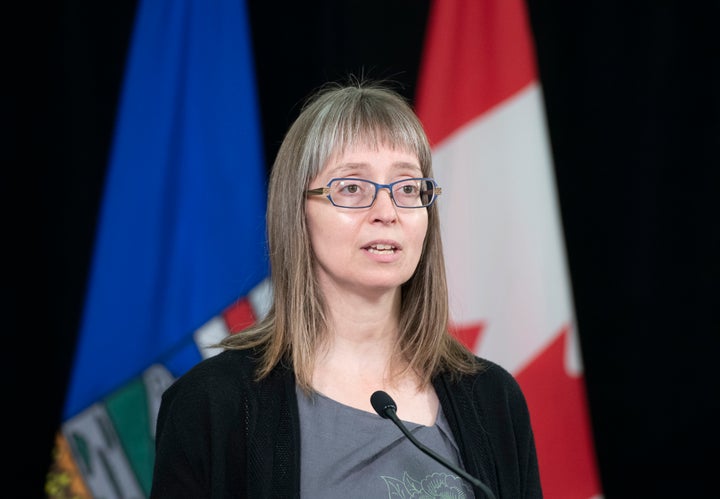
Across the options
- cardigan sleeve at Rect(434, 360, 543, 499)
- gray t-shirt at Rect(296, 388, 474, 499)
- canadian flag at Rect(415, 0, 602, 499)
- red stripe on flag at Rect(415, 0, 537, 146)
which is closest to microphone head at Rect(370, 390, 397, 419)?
gray t-shirt at Rect(296, 388, 474, 499)

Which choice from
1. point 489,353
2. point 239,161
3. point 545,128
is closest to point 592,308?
point 489,353

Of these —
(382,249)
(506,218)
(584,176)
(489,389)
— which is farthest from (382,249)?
(584,176)

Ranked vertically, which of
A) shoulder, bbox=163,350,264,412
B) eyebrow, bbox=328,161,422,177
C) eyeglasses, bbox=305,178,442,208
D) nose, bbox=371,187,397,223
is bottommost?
shoulder, bbox=163,350,264,412

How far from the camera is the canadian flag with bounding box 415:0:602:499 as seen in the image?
95.3 inches

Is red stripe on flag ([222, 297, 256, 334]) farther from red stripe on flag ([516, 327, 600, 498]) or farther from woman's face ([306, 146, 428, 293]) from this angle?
woman's face ([306, 146, 428, 293])

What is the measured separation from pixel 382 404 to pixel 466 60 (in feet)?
4.99

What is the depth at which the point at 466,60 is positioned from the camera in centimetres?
260

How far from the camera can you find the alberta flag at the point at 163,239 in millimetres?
2434

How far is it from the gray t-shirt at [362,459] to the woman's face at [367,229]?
23 cm

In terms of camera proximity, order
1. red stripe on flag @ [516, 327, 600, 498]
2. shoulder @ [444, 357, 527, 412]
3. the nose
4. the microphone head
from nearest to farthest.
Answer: the microphone head → the nose → shoulder @ [444, 357, 527, 412] → red stripe on flag @ [516, 327, 600, 498]

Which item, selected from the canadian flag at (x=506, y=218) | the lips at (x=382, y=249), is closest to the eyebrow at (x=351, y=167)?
the lips at (x=382, y=249)

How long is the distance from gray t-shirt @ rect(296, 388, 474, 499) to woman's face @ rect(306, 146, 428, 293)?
233mm

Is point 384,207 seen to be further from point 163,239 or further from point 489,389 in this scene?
point 163,239

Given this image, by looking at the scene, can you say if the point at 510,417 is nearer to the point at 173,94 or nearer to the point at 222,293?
the point at 222,293
